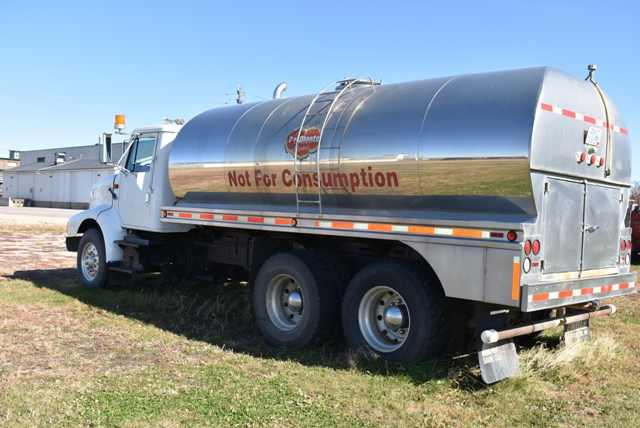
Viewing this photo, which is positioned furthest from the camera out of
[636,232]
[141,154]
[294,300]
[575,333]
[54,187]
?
[54,187]

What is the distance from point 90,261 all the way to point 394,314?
21.3ft

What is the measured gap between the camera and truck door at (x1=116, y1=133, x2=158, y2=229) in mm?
9812

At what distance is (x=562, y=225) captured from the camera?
584cm

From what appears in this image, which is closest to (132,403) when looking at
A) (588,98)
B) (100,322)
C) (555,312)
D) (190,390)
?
(190,390)

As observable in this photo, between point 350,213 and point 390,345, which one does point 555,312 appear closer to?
point 390,345

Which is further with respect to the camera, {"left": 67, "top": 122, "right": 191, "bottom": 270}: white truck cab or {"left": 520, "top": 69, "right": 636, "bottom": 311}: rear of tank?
{"left": 67, "top": 122, "right": 191, "bottom": 270}: white truck cab

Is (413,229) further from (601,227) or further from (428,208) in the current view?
(601,227)

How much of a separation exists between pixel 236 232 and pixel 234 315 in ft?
3.87

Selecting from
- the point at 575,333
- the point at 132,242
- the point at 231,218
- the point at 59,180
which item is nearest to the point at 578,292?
the point at 575,333

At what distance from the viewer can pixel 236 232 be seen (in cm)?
872

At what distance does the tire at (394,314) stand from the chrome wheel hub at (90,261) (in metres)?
5.67

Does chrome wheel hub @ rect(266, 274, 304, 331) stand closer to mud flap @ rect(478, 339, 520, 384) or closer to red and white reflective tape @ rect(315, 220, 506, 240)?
red and white reflective tape @ rect(315, 220, 506, 240)

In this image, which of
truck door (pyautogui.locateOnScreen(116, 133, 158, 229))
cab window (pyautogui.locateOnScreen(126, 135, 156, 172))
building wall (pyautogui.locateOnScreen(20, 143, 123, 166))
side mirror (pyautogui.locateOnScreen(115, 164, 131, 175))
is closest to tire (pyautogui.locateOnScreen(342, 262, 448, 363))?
truck door (pyautogui.locateOnScreen(116, 133, 158, 229))

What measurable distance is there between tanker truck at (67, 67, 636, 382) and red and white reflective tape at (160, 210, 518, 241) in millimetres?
18
